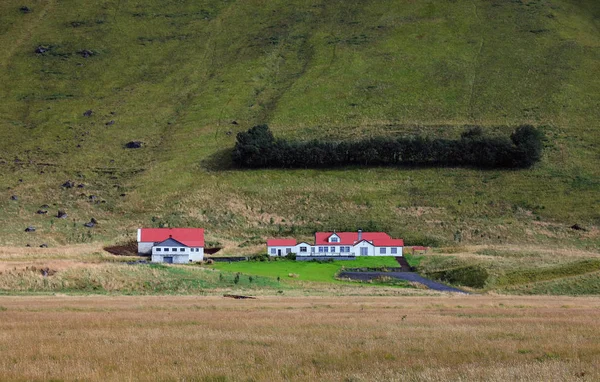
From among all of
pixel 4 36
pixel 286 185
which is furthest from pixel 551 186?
pixel 4 36

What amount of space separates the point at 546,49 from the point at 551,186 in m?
59.0

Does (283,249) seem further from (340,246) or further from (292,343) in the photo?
(292,343)

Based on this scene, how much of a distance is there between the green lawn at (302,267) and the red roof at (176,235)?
25.9 feet

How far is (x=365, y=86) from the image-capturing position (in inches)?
5502

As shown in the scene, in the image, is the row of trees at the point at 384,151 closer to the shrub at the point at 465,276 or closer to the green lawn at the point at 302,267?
the green lawn at the point at 302,267

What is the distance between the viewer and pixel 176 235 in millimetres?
80062

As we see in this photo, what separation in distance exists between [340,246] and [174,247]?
64.8 ft

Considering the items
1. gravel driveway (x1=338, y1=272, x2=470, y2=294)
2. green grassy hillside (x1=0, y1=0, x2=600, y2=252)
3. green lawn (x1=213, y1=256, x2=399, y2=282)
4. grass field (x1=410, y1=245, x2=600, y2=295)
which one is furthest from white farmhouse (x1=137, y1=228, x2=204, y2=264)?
grass field (x1=410, y1=245, x2=600, y2=295)

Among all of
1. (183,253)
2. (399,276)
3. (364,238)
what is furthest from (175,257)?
(399,276)

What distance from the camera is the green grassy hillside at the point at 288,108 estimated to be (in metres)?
95.9

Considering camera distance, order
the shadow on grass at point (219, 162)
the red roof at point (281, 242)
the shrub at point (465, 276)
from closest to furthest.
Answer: the shrub at point (465, 276)
the red roof at point (281, 242)
the shadow on grass at point (219, 162)

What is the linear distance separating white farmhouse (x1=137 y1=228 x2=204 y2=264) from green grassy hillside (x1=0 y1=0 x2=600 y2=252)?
27.5 feet

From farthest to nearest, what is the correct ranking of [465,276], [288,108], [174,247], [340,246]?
[288,108] < [340,246] < [174,247] < [465,276]

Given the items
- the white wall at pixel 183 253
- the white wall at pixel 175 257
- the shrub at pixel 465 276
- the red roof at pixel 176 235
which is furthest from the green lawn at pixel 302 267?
the shrub at pixel 465 276
